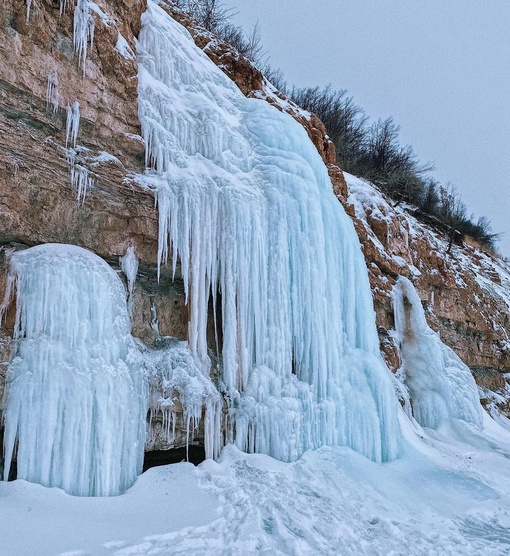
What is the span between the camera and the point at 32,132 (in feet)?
13.7

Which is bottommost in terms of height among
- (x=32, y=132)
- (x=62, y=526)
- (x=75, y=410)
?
(x=62, y=526)

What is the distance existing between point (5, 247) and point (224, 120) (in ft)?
9.96

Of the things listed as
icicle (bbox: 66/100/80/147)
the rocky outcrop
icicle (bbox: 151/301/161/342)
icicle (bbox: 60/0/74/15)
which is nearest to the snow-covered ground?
icicle (bbox: 151/301/161/342)

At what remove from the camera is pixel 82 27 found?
15.3 ft

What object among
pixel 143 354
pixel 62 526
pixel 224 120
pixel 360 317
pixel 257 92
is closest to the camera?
pixel 62 526

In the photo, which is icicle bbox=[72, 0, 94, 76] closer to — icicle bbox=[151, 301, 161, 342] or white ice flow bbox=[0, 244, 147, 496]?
white ice flow bbox=[0, 244, 147, 496]

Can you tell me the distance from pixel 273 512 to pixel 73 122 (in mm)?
3783

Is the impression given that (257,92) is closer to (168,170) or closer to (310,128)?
(310,128)

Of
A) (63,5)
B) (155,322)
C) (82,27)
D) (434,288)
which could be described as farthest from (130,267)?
(434,288)

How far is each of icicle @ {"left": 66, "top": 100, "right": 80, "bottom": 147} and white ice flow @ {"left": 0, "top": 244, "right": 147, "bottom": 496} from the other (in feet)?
3.47

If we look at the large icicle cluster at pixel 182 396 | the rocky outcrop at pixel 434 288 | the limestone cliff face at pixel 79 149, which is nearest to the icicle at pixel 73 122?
the limestone cliff face at pixel 79 149

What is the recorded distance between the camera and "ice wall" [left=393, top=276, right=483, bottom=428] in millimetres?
8492

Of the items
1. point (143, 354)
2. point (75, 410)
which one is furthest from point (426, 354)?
point (75, 410)

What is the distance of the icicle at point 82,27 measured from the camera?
15.1 feet
